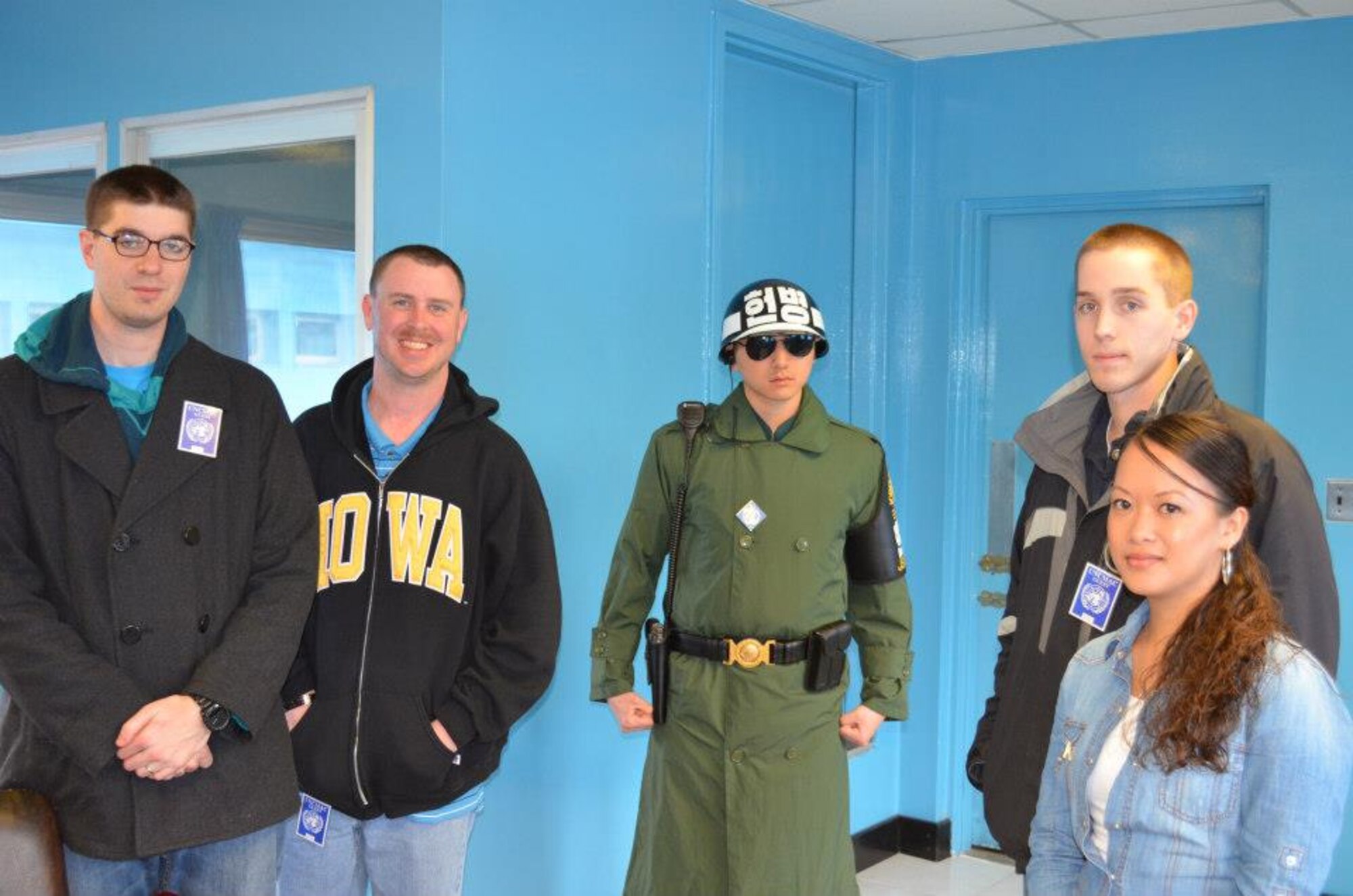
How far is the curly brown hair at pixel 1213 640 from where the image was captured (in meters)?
1.73

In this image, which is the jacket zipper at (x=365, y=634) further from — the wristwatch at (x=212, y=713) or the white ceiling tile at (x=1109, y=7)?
the white ceiling tile at (x=1109, y=7)

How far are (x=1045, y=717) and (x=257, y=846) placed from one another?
1.35 m

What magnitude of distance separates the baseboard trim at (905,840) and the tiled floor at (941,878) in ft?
0.08

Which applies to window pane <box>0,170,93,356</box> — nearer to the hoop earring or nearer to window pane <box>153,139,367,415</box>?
window pane <box>153,139,367,415</box>

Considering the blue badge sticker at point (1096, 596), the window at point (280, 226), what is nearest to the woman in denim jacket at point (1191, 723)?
the blue badge sticker at point (1096, 596)

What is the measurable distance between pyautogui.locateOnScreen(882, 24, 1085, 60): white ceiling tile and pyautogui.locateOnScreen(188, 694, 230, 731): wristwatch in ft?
10.9

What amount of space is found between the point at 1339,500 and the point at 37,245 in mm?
4136

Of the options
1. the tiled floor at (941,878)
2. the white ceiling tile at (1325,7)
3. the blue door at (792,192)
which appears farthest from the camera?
the tiled floor at (941,878)

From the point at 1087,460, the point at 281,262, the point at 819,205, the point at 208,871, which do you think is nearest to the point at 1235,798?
the point at 1087,460

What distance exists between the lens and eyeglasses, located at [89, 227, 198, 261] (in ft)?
7.79

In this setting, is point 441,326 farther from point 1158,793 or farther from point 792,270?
point 792,270

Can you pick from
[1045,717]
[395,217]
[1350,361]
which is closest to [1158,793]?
[1045,717]

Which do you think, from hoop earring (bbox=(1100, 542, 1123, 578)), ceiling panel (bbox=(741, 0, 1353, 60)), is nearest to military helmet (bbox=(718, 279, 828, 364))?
hoop earring (bbox=(1100, 542, 1123, 578))

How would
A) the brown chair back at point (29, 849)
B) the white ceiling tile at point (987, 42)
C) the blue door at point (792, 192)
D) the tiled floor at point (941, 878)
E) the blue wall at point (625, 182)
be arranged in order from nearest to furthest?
1. the brown chair back at point (29, 849)
2. the blue wall at point (625, 182)
3. the blue door at point (792, 192)
4. the white ceiling tile at point (987, 42)
5. the tiled floor at point (941, 878)
